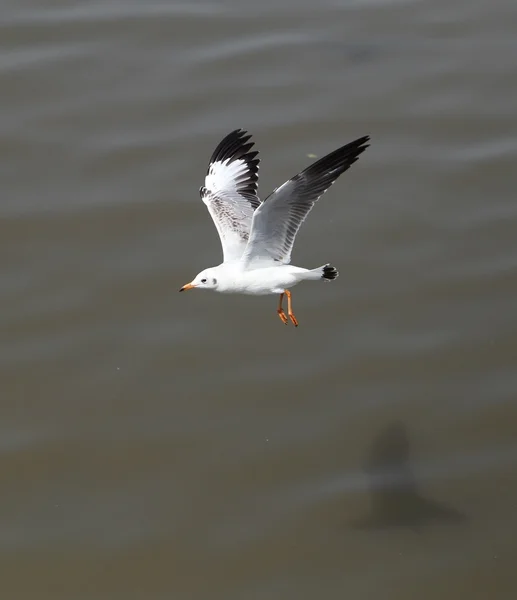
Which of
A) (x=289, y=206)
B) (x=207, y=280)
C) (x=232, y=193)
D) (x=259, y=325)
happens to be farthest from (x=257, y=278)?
(x=259, y=325)

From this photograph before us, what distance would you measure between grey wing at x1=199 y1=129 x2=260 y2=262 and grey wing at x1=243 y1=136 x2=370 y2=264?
1.38 feet

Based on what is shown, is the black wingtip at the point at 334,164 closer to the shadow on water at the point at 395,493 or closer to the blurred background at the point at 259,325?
the blurred background at the point at 259,325

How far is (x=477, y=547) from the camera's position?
859 centimetres

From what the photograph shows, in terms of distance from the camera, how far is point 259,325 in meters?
10.0

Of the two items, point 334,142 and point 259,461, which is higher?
point 334,142

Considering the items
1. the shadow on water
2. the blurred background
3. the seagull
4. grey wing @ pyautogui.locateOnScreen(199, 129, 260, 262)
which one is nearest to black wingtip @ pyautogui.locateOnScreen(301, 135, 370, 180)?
the seagull

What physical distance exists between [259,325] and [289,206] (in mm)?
2211

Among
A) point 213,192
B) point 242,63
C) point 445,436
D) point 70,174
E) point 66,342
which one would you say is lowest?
point 445,436

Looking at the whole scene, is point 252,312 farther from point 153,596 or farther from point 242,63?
point 242,63

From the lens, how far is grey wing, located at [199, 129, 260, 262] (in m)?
8.78

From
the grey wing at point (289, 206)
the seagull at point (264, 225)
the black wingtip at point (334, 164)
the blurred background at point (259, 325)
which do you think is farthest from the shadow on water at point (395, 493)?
the black wingtip at point (334, 164)

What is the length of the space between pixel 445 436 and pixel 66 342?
134 inches

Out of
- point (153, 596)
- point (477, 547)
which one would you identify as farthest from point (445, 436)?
point (153, 596)

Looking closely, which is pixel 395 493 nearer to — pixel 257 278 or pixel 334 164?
pixel 257 278
